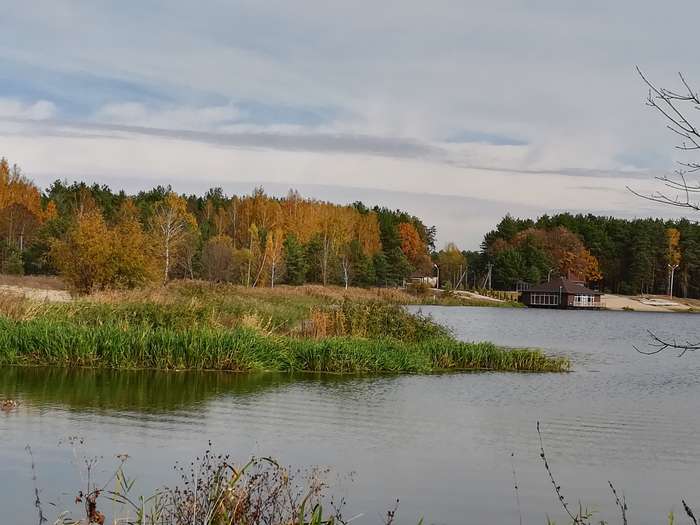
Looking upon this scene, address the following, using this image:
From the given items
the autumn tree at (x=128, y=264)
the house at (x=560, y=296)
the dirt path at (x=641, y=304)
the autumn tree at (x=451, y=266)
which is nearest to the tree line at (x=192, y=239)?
the autumn tree at (x=128, y=264)

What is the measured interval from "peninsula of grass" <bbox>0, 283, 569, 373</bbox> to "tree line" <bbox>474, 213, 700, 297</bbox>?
231 ft

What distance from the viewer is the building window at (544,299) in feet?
271

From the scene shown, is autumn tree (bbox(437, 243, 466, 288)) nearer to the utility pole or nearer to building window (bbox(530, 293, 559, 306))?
building window (bbox(530, 293, 559, 306))

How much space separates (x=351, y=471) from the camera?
10352 millimetres

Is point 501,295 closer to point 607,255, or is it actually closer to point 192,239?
point 607,255

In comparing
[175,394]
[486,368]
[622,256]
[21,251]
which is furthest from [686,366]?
[622,256]

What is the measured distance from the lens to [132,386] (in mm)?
16812

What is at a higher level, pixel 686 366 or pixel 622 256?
pixel 622 256

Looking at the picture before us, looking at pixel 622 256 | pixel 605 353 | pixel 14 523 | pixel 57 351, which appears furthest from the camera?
pixel 622 256

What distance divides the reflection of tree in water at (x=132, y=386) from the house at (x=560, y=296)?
66635 mm

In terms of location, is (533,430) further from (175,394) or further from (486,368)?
(486,368)

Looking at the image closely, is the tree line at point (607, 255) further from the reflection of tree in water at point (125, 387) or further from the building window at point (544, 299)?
the reflection of tree in water at point (125, 387)

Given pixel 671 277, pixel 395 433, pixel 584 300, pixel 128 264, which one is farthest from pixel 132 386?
pixel 671 277

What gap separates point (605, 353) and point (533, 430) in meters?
17.9
